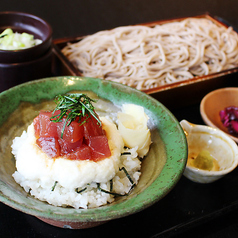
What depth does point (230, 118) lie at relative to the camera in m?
2.45

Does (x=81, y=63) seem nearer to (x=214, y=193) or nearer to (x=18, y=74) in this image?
(x=18, y=74)

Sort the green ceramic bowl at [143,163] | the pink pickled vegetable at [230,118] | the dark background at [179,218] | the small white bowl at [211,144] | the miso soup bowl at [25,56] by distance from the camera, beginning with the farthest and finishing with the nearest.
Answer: the pink pickled vegetable at [230,118], the miso soup bowl at [25,56], the small white bowl at [211,144], the dark background at [179,218], the green ceramic bowl at [143,163]

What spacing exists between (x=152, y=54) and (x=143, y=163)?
4.99 feet

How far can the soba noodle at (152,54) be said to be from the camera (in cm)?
271

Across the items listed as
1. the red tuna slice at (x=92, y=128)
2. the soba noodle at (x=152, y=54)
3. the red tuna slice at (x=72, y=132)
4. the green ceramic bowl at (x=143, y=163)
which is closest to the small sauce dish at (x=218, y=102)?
the soba noodle at (x=152, y=54)

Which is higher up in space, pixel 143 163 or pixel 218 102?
pixel 143 163

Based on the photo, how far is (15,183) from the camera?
137cm

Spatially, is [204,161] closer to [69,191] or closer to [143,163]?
[143,163]

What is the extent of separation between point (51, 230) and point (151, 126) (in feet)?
2.63

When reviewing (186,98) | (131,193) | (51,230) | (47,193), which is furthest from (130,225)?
(186,98)

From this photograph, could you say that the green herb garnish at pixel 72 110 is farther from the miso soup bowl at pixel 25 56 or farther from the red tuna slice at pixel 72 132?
the miso soup bowl at pixel 25 56

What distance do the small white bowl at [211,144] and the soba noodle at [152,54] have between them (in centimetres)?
74

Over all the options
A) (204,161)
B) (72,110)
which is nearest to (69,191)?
(72,110)

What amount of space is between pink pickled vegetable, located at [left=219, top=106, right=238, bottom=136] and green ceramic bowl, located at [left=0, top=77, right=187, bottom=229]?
100 centimetres
